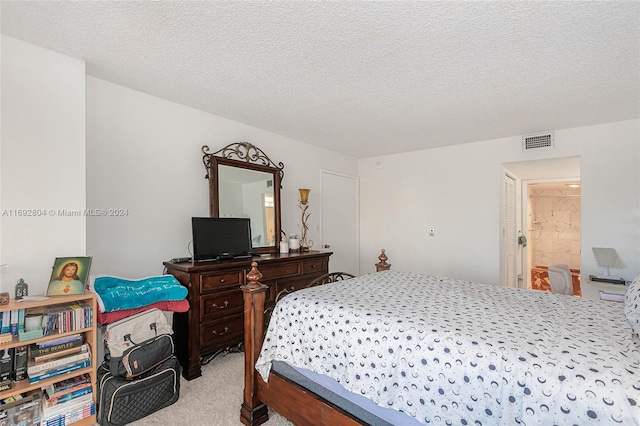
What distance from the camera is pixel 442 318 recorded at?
1.54m

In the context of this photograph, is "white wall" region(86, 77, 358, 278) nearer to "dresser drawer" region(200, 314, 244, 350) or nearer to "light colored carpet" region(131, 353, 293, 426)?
"dresser drawer" region(200, 314, 244, 350)

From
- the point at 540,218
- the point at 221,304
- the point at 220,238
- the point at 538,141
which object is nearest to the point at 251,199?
the point at 220,238

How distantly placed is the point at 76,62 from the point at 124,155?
760 mm

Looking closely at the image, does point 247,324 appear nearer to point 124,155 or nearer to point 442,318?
point 442,318

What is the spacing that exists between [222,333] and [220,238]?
0.89m

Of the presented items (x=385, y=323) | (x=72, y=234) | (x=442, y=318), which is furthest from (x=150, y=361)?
(x=442, y=318)

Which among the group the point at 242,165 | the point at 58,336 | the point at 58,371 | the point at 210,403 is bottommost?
the point at 210,403

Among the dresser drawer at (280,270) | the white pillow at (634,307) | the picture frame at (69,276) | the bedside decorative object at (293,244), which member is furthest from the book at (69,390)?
the white pillow at (634,307)

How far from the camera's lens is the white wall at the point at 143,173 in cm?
251

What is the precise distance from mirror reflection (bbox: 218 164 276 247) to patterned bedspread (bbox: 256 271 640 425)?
1.66 meters

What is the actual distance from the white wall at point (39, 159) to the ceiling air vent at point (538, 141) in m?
4.61

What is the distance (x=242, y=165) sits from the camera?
347cm

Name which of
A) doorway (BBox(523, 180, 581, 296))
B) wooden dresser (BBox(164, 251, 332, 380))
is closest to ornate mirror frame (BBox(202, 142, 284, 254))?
wooden dresser (BBox(164, 251, 332, 380))

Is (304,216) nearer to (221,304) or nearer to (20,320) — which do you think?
(221,304)
